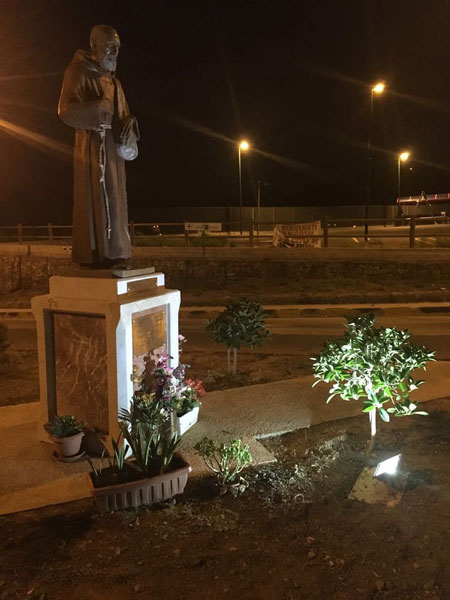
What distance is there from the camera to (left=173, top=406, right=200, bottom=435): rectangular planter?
5719 millimetres

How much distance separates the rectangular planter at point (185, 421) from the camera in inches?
225

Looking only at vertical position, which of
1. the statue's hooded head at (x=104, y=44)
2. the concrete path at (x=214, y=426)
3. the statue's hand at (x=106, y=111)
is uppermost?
the statue's hooded head at (x=104, y=44)

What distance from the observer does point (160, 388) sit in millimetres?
5449

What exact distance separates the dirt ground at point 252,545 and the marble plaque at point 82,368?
1.10 m

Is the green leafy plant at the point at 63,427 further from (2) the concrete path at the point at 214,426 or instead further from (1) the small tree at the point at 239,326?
(1) the small tree at the point at 239,326

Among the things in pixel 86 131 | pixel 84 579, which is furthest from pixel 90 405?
pixel 86 131

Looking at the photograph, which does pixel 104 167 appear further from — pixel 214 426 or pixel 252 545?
pixel 252 545

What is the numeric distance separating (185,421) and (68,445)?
1280mm

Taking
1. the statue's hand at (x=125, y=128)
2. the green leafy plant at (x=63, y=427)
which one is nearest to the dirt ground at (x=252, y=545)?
the green leafy plant at (x=63, y=427)

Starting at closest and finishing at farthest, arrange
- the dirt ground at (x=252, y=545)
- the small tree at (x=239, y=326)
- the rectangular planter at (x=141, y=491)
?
the dirt ground at (x=252, y=545), the rectangular planter at (x=141, y=491), the small tree at (x=239, y=326)

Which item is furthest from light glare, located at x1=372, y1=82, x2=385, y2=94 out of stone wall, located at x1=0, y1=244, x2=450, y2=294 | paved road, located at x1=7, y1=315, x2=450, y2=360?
paved road, located at x1=7, y1=315, x2=450, y2=360

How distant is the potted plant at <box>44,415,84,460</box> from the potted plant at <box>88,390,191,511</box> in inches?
23.9

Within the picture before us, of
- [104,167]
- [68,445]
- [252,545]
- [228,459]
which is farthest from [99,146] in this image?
[252,545]

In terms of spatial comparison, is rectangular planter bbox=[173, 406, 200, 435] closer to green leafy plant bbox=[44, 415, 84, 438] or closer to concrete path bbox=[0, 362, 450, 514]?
concrete path bbox=[0, 362, 450, 514]
